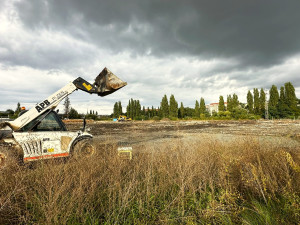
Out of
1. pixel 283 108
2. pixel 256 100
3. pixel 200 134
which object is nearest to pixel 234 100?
pixel 256 100

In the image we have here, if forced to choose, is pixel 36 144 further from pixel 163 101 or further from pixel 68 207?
pixel 163 101

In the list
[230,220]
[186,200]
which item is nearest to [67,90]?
[186,200]

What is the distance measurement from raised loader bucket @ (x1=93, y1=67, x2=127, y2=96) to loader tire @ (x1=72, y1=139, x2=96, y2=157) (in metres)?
1.76

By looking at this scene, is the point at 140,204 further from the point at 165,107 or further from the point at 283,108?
the point at 165,107

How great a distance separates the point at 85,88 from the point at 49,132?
1.80m

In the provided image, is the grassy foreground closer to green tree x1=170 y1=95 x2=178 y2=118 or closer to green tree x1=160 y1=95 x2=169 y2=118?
green tree x1=170 y1=95 x2=178 y2=118

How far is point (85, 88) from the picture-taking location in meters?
5.57

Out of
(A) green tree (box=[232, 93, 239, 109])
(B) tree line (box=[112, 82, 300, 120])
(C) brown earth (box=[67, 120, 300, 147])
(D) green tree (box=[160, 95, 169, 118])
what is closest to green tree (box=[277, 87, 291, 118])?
(B) tree line (box=[112, 82, 300, 120])

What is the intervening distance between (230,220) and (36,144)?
16.1 feet

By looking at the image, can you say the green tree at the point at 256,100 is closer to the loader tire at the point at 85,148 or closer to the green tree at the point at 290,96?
the green tree at the point at 290,96

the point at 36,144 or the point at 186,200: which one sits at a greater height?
the point at 36,144

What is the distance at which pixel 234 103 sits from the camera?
2124 inches

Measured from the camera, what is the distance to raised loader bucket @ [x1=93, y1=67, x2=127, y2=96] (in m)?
5.43

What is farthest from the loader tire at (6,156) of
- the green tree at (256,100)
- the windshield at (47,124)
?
the green tree at (256,100)
